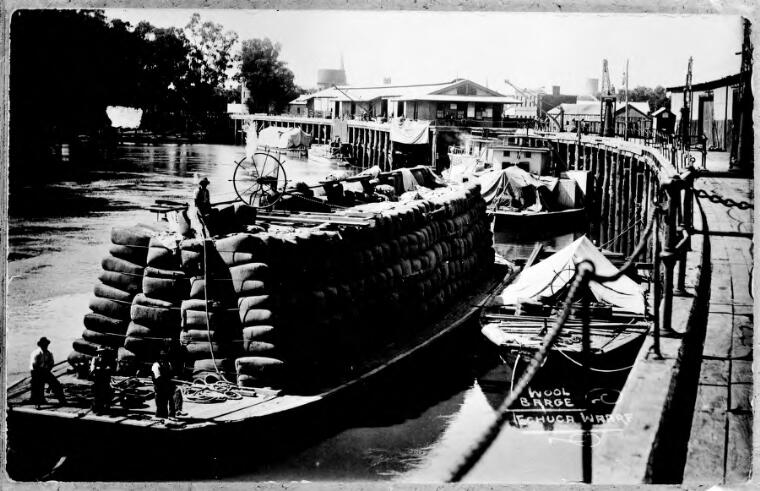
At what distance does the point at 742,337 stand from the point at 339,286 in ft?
16.3

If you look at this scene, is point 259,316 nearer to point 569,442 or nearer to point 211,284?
point 211,284

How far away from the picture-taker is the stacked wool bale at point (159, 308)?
8.25 m

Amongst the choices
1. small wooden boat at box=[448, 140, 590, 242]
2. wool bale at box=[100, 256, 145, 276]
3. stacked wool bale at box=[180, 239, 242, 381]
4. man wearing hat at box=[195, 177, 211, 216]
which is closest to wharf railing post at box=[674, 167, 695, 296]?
stacked wool bale at box=[180, 239, 242, 381]

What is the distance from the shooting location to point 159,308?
8.27 m

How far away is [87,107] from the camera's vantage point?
11.9 meters

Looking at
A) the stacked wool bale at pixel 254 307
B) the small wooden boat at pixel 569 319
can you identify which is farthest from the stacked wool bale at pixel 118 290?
the small wooden boat at pixel 569 319

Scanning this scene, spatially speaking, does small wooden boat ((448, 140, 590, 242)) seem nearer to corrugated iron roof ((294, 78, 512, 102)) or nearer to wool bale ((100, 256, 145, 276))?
corrugated iron roof ((294, 78, 512, 102))

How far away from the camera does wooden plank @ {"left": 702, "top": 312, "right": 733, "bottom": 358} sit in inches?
202

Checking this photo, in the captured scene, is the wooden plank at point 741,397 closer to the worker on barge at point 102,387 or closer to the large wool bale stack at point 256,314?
the large wool bale stack at point 256,314

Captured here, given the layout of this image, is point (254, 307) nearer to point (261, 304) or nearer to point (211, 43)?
point (261, 304)

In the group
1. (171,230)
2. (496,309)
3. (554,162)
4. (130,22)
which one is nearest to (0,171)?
(130,22)

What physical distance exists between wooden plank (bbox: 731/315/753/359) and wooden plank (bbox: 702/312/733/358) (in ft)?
0.09

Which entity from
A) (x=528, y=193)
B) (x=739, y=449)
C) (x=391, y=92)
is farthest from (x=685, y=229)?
(x=391, y=92)

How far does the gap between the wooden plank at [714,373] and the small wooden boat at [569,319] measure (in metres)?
3.94
